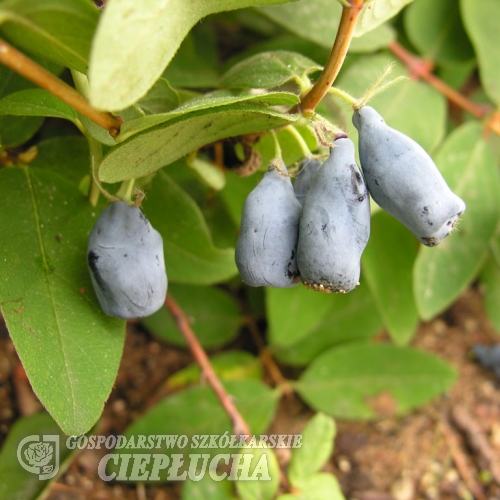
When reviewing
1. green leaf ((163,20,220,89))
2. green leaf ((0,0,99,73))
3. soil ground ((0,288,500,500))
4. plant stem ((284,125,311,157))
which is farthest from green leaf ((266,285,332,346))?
green leaf ((0,0,99,73))

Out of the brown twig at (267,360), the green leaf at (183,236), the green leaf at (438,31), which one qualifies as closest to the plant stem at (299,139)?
the green leaf at (183,236)

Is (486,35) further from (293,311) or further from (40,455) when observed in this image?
(40,455)

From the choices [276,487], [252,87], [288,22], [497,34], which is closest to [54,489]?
[276,487]

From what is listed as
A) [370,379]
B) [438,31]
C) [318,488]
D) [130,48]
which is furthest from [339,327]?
[130,48]

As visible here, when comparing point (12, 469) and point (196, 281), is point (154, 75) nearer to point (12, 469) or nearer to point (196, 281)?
point (196, 281)

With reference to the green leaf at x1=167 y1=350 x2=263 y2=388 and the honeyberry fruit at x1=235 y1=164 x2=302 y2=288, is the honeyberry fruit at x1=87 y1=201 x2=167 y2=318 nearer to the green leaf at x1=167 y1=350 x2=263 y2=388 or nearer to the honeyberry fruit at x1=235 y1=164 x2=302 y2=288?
the honeyberry fruit at x1=235 y1=164 x2=302 y2=288
